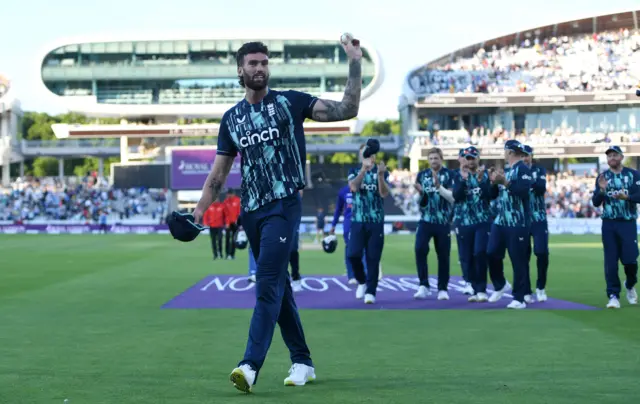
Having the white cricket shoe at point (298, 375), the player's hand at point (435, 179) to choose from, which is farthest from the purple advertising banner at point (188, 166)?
the white cricket shoe at point (298, 375)

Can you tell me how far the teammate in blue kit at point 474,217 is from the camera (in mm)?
13703

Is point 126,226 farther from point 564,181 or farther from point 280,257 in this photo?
point 280,257

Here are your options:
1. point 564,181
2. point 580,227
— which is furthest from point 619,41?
point 580,227

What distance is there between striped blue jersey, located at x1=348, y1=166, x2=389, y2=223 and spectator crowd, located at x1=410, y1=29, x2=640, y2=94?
64.4 m

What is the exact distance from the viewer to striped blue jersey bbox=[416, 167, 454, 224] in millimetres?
13789

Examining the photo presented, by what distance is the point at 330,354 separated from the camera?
841cm

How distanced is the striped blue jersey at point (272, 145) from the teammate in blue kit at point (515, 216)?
6013 mm

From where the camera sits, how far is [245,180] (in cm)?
664

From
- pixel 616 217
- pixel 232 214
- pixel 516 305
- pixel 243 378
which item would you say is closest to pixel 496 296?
pixel 516 305

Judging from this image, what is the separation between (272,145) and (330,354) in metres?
2.61

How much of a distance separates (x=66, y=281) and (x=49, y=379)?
11600 mm

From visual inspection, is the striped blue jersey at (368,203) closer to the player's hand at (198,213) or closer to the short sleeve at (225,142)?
the short sleeve at (225,142)

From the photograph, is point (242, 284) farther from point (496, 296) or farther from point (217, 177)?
point (217, 177)

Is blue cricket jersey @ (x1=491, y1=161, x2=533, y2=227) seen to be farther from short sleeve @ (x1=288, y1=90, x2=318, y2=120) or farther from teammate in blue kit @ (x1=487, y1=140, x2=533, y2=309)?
short sleeve @ (x1=288, y1=90, x2=318, y2=120)
